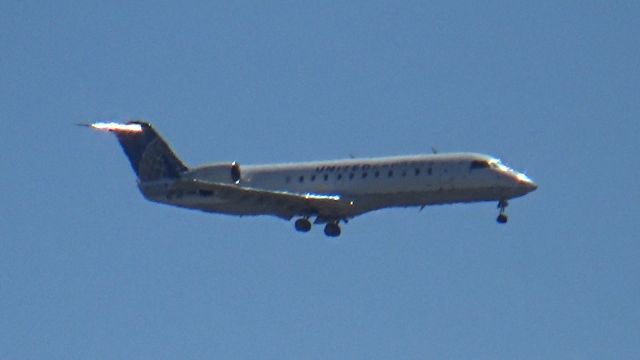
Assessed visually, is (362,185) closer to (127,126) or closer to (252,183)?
(252,183)

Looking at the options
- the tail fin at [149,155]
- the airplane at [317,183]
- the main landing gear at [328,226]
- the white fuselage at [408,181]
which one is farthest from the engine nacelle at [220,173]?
the main landing gear at [328,226]

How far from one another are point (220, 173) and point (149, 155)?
3.47m

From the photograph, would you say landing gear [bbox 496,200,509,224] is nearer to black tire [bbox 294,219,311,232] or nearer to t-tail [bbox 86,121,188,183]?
black tire [bbox 294,219,311,232]

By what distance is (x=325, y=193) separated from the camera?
6081cm

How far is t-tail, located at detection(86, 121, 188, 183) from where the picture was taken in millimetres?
64562

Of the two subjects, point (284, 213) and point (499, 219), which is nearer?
point (499, 219)

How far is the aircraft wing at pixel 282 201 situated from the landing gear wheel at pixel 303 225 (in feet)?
1.55

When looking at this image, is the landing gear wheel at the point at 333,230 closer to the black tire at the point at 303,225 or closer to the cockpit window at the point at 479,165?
the black tire at the point at 303,225

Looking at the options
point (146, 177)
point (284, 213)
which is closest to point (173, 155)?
point (146, 177)

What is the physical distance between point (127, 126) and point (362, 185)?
10962 millimetres

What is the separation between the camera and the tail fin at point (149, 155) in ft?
212

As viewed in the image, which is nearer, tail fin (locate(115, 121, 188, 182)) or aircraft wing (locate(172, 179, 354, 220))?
aircraft wing (locate(172, 179, 354, 220))

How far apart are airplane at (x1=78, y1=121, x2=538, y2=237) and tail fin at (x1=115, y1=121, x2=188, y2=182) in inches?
1.4

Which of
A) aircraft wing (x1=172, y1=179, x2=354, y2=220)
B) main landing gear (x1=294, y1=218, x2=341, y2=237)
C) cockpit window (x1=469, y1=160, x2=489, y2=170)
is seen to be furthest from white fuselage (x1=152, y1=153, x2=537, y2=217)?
main landing gear (x1=294, y1=218, x2=341, y2=237)
